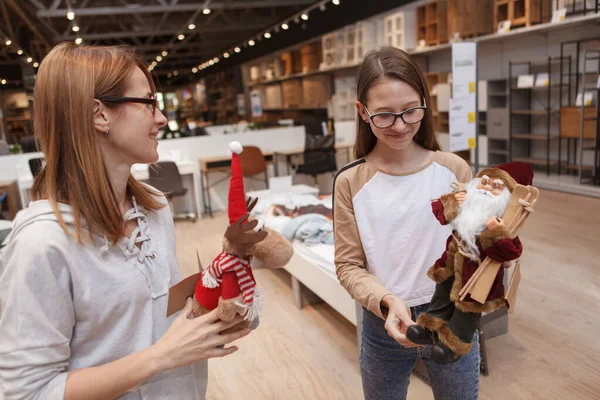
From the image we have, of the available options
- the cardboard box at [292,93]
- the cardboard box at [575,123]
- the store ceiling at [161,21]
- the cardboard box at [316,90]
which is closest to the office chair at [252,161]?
the store ceiling at [161,21]

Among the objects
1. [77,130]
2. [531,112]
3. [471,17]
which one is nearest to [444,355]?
[77,130]

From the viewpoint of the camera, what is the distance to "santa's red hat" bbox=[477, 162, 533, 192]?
944 millimetres

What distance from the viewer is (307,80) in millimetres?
12609

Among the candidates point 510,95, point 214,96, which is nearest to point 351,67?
point 510,95

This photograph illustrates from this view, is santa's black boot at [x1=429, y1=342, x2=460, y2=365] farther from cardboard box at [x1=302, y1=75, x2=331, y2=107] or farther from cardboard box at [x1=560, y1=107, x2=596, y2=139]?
cardboard box at [x1=302, y1=75, x2=331, y2=107]

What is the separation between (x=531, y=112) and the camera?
7219 mm

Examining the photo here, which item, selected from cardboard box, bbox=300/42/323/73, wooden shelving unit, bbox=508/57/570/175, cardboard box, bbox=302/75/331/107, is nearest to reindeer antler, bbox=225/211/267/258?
wooden shelving unit, bbox=508/57/570/175

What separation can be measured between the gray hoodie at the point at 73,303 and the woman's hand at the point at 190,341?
9 cm

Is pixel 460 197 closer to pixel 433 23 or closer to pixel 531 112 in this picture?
pixel 531 112

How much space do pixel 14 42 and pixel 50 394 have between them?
35.7 feet

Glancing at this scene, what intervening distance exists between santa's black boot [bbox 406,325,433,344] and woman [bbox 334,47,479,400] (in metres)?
0.20

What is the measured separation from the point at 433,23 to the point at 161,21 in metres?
6.26

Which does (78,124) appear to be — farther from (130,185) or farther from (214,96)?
(214,96)

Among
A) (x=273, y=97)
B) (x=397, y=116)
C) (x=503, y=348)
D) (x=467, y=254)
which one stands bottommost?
(x=503, y=348)
